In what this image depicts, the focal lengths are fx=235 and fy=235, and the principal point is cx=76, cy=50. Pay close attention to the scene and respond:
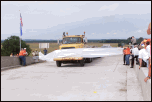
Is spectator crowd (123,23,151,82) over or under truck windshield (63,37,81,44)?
under

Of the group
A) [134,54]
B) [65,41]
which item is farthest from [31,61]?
[134,54]

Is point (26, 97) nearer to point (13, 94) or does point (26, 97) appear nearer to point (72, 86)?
point (13, 94)

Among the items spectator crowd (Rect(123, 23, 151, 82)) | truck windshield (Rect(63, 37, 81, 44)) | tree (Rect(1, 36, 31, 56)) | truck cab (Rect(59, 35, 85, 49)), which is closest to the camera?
spectator crowd (Rect(123, 23, 151, 82))

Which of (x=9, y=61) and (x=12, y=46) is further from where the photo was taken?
(x=12, y=46)

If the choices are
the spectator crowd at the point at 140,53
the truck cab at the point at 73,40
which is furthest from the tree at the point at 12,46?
the spectator crowd at the point at 140,53

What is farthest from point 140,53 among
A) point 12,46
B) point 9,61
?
point 12,46

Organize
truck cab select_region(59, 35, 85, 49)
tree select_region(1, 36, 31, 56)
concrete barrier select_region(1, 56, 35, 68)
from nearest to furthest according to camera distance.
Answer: concrete barrier select_region(1, 56, 35, 68) → truck cab select_region(59, 35, 85, 49) → tree select_region(1, 36, 31, 56)

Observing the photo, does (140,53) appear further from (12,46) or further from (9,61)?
(12,46)

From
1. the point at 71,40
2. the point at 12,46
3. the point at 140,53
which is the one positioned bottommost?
the point at 12,46

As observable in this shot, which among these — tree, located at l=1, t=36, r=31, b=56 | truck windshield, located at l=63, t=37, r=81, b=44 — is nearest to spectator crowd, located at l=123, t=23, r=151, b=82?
truck windshield, located at l=63, t=37, r=81, b=44

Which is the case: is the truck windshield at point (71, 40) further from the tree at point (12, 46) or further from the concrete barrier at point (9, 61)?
the tree at point (12, 46)

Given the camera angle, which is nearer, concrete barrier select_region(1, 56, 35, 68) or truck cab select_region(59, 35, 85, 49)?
concrete barrier select_region(1, 56, 35, 68)

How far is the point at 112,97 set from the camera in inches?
336

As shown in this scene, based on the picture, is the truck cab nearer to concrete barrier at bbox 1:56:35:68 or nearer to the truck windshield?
the truck windshield
